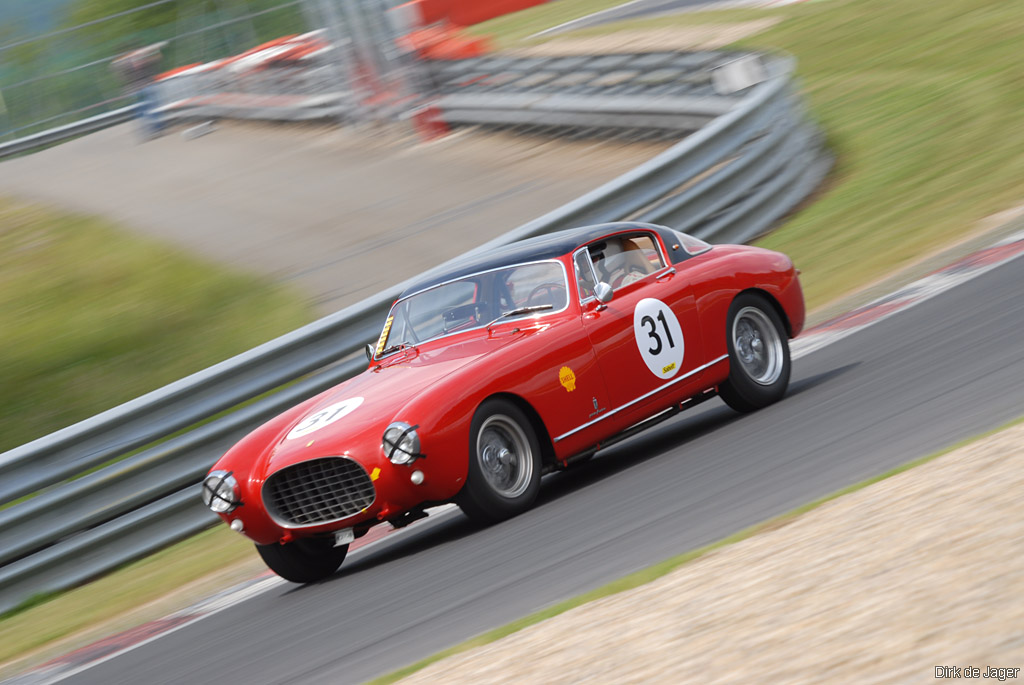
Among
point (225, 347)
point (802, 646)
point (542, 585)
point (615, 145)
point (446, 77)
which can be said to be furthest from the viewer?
point (446, 77)

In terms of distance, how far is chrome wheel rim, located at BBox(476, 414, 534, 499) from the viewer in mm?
6648

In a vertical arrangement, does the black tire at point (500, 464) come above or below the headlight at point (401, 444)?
below

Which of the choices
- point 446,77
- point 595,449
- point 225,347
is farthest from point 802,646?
point 446,77

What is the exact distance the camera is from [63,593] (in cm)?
825

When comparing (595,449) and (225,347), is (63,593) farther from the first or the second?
(225,347)

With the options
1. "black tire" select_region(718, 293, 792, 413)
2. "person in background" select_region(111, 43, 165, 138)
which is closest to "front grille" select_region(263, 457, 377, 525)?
"black tire" select_region(718, 293, 792, 413)

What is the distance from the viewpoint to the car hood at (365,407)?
21.4 feet

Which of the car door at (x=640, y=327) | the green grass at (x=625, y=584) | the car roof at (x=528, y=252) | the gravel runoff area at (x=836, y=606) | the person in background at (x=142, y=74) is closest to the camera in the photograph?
the gravel runoff area at (x=836, y=606)

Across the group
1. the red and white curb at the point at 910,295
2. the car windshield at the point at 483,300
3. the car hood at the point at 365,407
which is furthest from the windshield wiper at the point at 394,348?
the red and white curb at the point at 910,295

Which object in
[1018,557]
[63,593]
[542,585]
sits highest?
[1018,557]

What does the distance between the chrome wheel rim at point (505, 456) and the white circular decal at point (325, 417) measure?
2.30 feet

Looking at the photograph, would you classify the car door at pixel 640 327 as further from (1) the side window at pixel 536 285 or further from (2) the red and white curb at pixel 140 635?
(2) the red and white curb at pixel 140 635

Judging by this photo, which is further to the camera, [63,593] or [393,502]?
[63,593]

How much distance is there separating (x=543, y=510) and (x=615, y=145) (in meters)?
10.9
